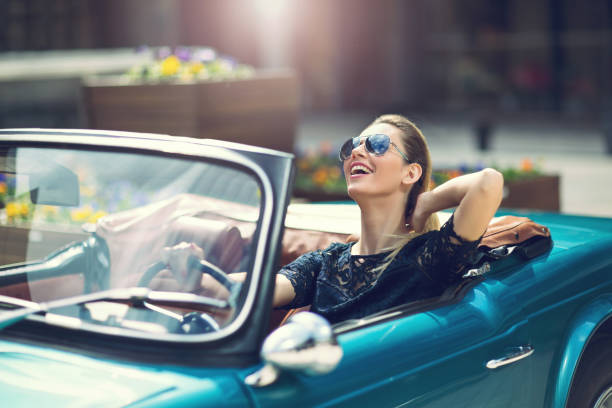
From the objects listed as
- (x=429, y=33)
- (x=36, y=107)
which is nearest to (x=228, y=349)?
(x=36, y=107)

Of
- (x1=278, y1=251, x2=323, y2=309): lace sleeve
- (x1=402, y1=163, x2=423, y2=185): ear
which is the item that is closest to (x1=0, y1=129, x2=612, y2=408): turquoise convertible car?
(x1=278, y1=251, x2=323, y2=309): lace sleeve

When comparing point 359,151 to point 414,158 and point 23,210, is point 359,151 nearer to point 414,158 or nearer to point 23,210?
point 414,158

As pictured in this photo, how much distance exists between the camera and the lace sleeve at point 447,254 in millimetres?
2805

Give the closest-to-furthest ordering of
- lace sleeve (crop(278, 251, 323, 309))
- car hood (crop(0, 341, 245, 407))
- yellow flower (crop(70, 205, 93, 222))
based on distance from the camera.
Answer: car hood (crop(0, 341, 245, 407)) < lace sleeve (crop(278, 251, 323, 309)) < yellow flower (crop(70, 205, 93, 222))

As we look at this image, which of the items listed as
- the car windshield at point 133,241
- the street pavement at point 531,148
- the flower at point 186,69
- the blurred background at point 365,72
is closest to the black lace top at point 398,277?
the car windshield at point 133,241

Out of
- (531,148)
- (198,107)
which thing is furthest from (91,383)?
(531,148)

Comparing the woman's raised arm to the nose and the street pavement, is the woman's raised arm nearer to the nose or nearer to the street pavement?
the nose

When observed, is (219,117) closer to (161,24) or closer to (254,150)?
(254,150)

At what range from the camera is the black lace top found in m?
2.82

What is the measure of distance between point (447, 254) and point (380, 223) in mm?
287

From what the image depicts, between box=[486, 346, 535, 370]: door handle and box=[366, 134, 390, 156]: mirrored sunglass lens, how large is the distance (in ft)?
2.49

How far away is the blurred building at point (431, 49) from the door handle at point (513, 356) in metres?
16.1

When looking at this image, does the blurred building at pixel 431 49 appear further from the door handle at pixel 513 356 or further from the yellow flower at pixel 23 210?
the door handle at pixel 513 356

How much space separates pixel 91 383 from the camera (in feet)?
6.59
